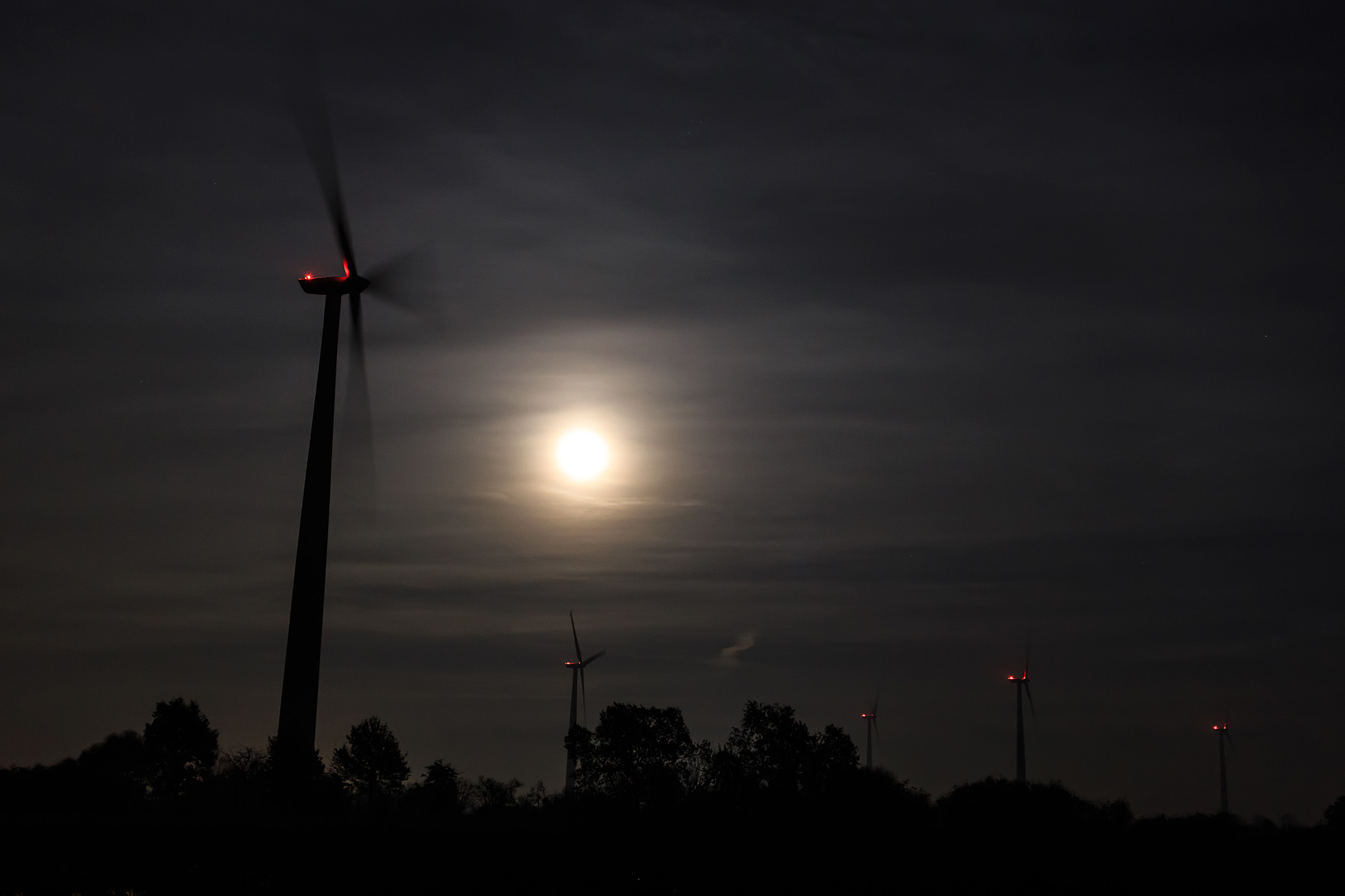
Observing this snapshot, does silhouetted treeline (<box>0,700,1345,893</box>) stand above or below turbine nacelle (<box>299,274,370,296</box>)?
below

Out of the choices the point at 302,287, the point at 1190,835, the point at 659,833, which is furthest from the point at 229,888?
the point at 1190,835

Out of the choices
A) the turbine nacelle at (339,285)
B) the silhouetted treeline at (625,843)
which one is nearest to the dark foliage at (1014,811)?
the silhouetted treeline at (625,843)

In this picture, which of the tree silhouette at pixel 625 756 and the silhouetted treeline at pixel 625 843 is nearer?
the silhouetted treeline at pixel 625 843

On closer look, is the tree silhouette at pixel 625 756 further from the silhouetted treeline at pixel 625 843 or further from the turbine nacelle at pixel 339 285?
the turbine nacelle at pixel 339 285

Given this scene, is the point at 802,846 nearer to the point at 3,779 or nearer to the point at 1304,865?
the point at 1304,865

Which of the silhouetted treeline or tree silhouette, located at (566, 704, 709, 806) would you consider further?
tree silhouette, located at (566, 704, 709, 806)

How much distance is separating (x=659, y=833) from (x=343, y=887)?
58058 mm

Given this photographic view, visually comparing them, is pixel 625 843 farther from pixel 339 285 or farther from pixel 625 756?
pixel 625 756

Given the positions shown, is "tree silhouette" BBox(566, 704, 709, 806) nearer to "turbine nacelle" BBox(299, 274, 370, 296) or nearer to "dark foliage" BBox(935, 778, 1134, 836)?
"dark foliage" BBox(935, 778, 1134, 836)

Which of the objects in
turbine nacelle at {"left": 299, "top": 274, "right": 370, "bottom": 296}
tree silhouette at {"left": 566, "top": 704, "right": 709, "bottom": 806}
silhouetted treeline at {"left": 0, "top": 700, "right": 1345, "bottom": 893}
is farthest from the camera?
tree silhouette at {"left": 566, "top": 704, "right": 709, "bottom": 806}

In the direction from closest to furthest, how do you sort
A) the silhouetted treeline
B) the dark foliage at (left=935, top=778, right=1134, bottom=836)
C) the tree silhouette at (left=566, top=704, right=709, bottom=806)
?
1. the silhouetted treeline
2. the dark foliage at (left=935, top=778, right=1134, bottom=836)
3. the tree silhouette at (left=566, top=704, right=709, bottom=806)

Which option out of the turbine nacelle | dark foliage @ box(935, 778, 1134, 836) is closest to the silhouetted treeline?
dark foliage @ box(935, 778, 1134, 836)

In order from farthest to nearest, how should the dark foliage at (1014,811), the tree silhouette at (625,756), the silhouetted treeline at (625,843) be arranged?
the tree silhouette at (625,756)
the dark foliage at (1014,811)
the silhouetted treeline at (625,843)

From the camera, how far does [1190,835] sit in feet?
403
